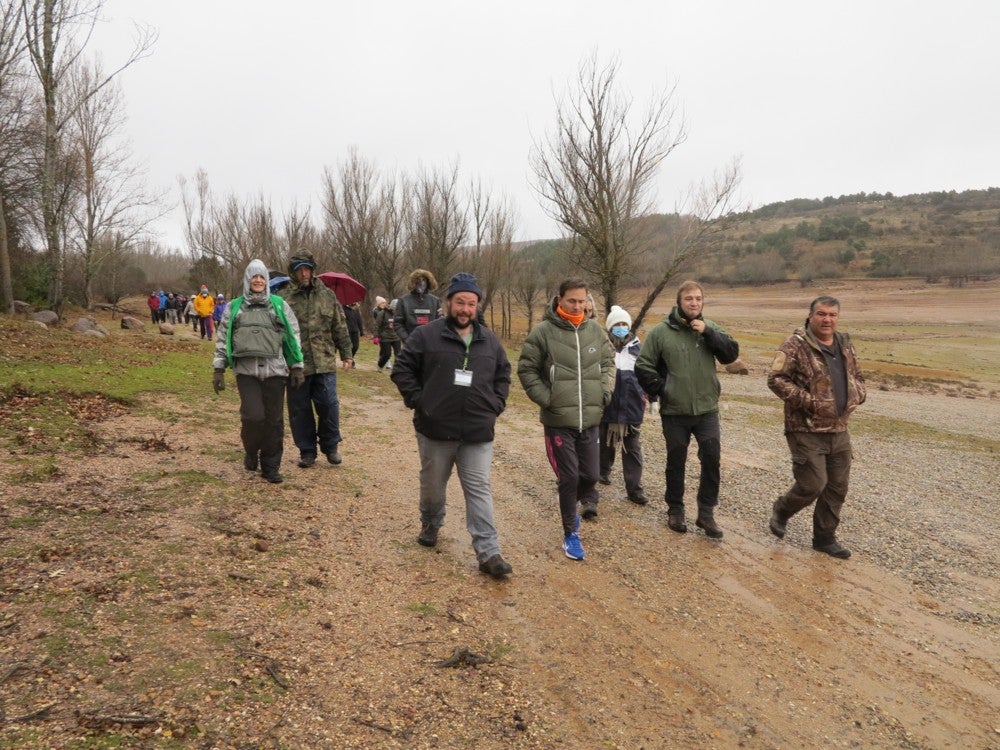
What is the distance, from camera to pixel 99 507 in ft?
14.1

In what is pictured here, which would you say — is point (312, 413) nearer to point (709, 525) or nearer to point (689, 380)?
point (689, 380)

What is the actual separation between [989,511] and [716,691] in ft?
21.8

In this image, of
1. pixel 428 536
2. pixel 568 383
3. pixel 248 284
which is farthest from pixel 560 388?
pixel 248 284

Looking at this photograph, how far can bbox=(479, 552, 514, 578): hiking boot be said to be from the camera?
13.2 ft

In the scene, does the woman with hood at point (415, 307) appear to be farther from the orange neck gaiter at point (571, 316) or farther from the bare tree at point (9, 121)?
the bare tree at point (9, 121)

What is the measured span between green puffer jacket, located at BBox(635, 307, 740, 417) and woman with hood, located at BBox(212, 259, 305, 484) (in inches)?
128

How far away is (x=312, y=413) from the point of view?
6.00 metres

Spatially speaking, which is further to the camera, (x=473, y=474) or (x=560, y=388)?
(x=560, y=388)

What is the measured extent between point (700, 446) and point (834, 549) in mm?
1464

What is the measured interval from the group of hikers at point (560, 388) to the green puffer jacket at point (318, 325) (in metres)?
0.01

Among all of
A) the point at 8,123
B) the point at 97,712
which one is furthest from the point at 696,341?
the point at 8,123

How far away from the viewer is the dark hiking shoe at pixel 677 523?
17.3 feet

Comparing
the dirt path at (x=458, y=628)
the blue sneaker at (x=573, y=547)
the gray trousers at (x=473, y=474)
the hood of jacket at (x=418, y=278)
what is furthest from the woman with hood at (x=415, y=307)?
the blue sneaker at (x=573, y=547)

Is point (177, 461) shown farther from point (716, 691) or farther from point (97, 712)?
point (716, 691)
